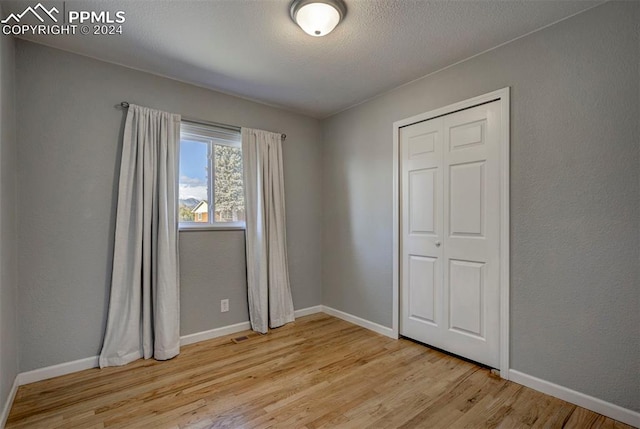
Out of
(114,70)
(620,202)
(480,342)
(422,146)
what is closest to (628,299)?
(620,202)

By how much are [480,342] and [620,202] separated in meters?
1.36

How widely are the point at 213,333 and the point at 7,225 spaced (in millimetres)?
1852

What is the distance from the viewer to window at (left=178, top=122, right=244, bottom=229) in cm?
305

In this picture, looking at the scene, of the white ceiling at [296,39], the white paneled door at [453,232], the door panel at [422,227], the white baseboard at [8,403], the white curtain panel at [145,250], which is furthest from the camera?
the door panel at [422,227]

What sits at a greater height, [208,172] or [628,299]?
[208,172]

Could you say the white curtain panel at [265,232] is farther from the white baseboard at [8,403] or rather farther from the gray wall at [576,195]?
the gray wall at [576,195]

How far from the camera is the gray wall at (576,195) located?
1.80 meters

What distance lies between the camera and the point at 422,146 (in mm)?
2891

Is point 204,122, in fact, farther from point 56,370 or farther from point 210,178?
point 56,370

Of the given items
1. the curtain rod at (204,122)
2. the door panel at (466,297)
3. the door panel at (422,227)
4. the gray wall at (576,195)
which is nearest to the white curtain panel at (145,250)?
the curtain rod at (204,122)

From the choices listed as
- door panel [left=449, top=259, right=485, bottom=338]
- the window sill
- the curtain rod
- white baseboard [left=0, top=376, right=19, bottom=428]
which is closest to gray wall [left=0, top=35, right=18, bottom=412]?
white baseboard [left=0, top=376, right=19, bottom=428]

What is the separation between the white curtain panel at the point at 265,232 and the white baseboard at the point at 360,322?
20.9 inches

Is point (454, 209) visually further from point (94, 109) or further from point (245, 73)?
point (94, 109)

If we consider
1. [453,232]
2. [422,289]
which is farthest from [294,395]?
[453,232]
